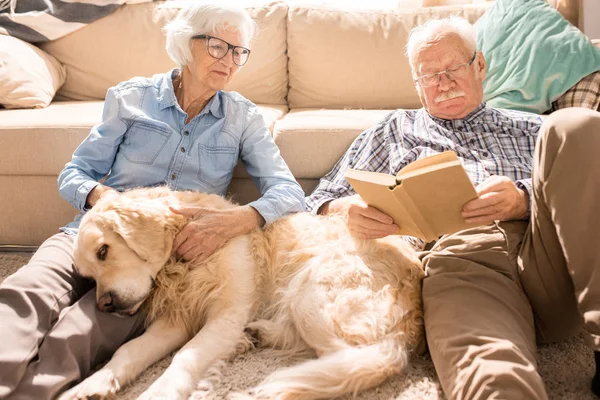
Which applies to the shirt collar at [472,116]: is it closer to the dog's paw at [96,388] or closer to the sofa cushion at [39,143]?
the dog's paw at [96,388]

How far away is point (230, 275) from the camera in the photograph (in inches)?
64.2

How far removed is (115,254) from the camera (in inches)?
60.1

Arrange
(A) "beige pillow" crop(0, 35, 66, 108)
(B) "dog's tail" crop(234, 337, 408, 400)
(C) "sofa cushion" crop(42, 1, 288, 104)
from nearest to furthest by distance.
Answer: (B) "dog's tail" crop(234, 337, 408, 400) → (A) "beige pillow" crop(0, 35, 66, 108) → (C) "sofa cushion" crop(42, 1, 288, 104)

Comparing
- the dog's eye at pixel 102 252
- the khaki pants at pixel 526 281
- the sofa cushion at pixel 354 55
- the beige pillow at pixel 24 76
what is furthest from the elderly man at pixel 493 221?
the beige pillow at pixel 24 76

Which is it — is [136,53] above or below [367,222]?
above

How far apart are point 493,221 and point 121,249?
1118 millimetres

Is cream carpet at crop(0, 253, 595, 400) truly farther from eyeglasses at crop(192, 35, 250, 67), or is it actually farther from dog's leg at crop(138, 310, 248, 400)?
eyeglasses at crop(192, 35, 250, 67)

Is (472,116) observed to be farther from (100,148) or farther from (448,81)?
(100,148)

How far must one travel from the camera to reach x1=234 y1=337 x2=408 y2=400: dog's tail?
4.30 ft

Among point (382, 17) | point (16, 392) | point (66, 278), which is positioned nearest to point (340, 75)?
point (382, 17)

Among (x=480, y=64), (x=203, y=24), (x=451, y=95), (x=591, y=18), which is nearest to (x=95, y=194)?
(x=203, y=24)

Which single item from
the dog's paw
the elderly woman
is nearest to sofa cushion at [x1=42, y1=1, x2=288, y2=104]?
the elderly woman

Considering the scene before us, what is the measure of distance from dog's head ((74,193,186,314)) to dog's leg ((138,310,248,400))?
232mm

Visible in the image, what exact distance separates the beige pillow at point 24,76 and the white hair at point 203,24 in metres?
1.16
